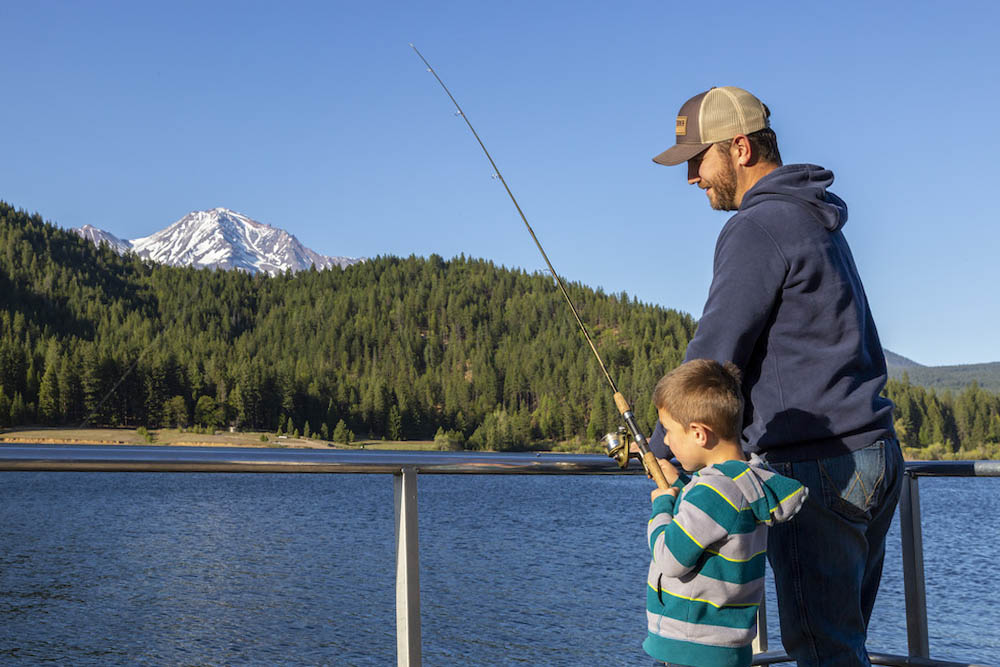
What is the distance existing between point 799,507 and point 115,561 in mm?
28369

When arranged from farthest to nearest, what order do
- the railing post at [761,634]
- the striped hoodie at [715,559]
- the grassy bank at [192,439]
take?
the grassy bank at [192,439] < the railing post at [761,634] < the striped hoodie at [715,559]

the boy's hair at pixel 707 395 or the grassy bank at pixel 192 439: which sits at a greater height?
the boy's hair at pixel 707 395

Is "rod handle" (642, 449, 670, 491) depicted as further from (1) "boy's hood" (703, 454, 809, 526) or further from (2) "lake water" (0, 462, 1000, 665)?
(2) "lake water" (0, 462, 1000, 665)

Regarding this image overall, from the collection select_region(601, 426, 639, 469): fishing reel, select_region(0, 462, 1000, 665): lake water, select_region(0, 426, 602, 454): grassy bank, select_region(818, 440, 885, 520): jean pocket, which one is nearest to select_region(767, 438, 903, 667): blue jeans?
select_region(818, 440, 885, 520): jean pocket

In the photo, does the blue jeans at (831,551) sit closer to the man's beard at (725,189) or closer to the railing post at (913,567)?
the man's beard at (725,189)

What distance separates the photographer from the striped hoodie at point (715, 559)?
1534 millimetres

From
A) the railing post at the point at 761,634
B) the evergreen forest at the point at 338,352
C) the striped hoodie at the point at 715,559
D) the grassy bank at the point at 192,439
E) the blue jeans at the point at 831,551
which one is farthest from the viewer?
the evergreen forest at the point at 338,352

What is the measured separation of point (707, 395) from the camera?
5.25 feet

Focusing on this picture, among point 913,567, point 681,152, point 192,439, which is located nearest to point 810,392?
point 681,152

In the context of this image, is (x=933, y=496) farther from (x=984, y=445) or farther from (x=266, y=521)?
(x=984, y=445)

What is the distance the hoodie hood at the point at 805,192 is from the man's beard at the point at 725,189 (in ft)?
0.25

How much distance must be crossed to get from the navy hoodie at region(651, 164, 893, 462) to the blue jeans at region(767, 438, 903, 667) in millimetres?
35

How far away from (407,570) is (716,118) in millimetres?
1164

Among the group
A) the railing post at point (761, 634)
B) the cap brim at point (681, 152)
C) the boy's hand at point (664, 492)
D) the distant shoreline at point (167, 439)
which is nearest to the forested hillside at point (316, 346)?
the distant shoreline at point (167, 439)
